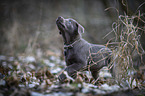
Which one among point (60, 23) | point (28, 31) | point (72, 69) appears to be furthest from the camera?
point (28, 31)

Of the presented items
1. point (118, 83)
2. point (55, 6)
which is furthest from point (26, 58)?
point (55, 6)

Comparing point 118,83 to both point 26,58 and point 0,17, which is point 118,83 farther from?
point 0,17

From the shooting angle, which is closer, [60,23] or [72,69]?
[72,69]

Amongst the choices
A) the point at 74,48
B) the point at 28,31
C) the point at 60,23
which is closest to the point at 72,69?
the point at 74,48

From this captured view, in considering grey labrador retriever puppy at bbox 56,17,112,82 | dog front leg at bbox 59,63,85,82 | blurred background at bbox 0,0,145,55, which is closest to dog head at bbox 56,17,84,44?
grey labrador retriever puppy at bbox 56,17,112,82

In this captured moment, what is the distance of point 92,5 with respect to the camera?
571 inches

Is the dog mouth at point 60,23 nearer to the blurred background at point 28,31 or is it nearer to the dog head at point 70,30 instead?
the dog head at point 70,30

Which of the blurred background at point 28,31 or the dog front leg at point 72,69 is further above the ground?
the blurred background at point 28,31

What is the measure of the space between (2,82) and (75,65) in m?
1.44

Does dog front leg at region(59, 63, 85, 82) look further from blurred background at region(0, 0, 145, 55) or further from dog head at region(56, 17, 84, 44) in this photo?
blurred background at region(0, 0, 145, 55)

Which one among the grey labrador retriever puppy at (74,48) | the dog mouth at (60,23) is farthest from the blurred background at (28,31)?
the dog mouth at (60,23)

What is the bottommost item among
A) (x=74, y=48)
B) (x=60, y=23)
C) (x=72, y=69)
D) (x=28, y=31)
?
(x=72, y=69)

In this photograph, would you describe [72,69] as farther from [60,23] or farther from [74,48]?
[60,23]

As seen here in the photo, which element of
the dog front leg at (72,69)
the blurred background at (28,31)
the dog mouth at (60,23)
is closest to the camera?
the dog front leg at (72,69)
